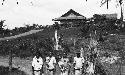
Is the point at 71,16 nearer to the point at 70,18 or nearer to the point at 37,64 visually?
the point at 70,18

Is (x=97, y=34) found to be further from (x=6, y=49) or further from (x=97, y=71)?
(x=97, y=71)

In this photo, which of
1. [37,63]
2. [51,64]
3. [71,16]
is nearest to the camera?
[37,63]

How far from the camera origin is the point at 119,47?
25.4 meters

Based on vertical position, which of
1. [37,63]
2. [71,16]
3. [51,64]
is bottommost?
[51,64]

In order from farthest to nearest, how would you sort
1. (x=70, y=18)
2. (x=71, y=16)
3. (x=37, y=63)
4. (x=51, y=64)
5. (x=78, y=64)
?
(x=71, y=16)
(x=70, y=18)
(x=51, y=64)
(x=37, y=63)
(x=78, y=64)

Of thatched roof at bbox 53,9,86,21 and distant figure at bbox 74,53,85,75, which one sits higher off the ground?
thatched roof at bbox 53,9,86,21

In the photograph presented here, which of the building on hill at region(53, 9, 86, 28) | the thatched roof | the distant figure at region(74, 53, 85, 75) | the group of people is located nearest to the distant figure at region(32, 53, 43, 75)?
the group of people

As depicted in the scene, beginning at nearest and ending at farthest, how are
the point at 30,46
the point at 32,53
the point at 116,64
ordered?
the point at 116,64 < the point at 32,53 < the point at 30,46

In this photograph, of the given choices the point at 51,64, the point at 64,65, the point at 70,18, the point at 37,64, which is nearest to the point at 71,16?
the point at 70,18

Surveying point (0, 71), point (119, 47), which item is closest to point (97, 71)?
point (0, 71)

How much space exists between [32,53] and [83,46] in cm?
518

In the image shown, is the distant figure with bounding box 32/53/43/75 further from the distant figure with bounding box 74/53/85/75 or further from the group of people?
the distant figure with bounding box 74/53/85/75

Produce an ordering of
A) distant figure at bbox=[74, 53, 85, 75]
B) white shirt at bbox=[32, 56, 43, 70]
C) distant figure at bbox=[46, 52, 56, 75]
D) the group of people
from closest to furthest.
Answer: distant figure at bbox=[74, 53, 85, 75] < the group of people < white shirt at bbox=[32, 56, 43, 70] < distant figure at bbox=[46, 52, 56, 75]

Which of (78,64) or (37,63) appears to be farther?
(37,63)
